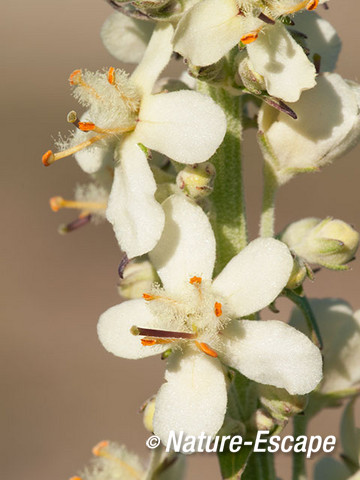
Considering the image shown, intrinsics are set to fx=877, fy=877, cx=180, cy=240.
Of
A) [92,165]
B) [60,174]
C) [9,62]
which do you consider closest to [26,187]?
[60,174]

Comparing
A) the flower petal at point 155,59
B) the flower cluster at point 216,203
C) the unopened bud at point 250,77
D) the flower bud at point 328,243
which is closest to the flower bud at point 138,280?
the flower cluster at point 216,203

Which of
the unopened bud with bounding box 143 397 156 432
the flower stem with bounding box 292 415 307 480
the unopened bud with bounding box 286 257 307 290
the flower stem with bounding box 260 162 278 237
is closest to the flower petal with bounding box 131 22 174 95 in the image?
the flower stem with bounding box 260 162 278 237

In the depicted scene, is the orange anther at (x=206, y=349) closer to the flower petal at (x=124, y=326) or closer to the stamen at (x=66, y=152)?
the flower petal at (x=124, y=326)

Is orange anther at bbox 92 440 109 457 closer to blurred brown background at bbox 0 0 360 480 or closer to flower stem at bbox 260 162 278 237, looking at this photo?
flower stem at bbox 260 162 278 237

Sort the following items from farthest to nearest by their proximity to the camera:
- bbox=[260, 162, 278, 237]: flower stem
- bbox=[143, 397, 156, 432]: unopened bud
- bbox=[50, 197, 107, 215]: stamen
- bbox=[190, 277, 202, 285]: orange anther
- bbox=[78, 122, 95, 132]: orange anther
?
bbox=[50, 197, 107, 215]: stamen
bbox=[260, 162, 278, 237]: flower stem
bbox=[143, 397, 156, 432]: unopened bud
bbox=[78, 122, 95, 132]: orange anther
bbox=[190, 277, 202, 285]: orange anther

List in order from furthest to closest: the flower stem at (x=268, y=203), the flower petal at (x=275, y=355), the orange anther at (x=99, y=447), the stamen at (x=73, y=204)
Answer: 1. the orange anther at (x=99, y=447)
2. the stamen at (x=73, y=204)
3. the flower stem at (x=268, y=203)
4. the flower petal at (x=275, y=355)
